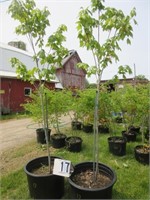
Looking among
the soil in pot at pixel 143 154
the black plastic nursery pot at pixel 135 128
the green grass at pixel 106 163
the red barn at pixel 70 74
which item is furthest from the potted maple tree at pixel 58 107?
the red barn at pixel 70 74

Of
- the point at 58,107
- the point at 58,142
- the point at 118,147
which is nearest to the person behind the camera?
the point at 118,147

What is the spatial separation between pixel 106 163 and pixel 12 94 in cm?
1035

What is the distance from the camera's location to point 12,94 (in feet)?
41.8

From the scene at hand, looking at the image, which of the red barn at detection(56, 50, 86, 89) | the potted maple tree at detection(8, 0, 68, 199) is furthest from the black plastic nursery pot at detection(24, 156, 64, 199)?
the red barn at detection(56, 50, 86, 89)

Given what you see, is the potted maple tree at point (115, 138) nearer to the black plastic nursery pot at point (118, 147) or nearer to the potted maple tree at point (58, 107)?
the black plastic nursery pot at point (118, 147)

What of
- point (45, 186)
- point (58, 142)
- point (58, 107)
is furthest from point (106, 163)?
point (58, 107)

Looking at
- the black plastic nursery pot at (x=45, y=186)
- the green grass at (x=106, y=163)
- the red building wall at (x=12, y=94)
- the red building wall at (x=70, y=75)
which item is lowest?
the green grass at (x=106, y=163)

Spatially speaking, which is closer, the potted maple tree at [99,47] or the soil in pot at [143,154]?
the potted maple tree at [99,47]

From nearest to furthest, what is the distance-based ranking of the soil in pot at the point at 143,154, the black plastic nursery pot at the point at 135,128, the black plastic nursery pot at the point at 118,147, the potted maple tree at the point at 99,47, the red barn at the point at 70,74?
the potted maple tree at the point at 99,47 → the soil in pot at the point at 143,154 → the black plastic nursery pot at the point at 118,147 → the black plastic nursery pot at the point at 135,128 → the red barn at the point at 70,74

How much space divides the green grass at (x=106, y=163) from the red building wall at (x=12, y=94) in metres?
7.77

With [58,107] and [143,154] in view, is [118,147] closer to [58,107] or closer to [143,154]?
[143,154]

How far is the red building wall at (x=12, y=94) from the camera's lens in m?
12.1

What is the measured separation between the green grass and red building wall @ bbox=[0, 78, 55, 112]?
7768mm

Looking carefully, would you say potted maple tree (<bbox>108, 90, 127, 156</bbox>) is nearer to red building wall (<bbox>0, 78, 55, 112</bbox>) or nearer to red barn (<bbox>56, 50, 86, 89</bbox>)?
red building wall (<bbox>0, 78, 55, 112</bbox>)
